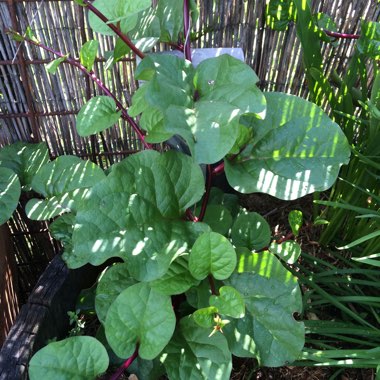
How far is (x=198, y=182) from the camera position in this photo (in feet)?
2.93

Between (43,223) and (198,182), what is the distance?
0.81 metres

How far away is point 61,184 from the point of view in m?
1.17

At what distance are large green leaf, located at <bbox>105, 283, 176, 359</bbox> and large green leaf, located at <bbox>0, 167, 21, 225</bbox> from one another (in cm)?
45

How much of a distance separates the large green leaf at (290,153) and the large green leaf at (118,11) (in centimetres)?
31

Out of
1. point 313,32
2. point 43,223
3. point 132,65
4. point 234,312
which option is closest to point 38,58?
point 132,65

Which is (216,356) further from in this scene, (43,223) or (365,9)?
(365,9)

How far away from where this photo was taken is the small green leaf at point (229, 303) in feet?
2.66

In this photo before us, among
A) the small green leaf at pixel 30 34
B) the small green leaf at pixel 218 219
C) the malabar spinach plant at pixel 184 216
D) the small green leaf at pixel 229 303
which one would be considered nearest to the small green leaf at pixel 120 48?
the malabar spinach plant at pixel 184 216

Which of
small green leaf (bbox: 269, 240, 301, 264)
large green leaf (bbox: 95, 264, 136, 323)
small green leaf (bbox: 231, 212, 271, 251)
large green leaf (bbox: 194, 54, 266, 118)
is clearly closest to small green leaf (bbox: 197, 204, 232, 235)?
small green leaf (bbox: 231, 212, 271, 251)

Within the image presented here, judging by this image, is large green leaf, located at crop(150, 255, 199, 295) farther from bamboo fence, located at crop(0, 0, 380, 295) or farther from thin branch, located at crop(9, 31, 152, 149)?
bamboo fence, located at crop(0, 0, 380, 295)

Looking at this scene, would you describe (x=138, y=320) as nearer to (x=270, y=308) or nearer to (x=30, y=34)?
(x=270, y=308)

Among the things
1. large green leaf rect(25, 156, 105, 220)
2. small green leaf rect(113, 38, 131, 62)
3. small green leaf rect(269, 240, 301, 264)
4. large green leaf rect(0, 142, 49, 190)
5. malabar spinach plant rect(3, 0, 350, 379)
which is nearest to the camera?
malabar spinach plant rect(3, 0, 350, 379)

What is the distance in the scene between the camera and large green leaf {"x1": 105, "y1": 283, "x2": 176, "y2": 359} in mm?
852

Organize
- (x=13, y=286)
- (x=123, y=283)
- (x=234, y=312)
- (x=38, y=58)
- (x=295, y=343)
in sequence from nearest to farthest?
(x=234, y=312) → (x=295, y=343) → (x=123, y=283) → (x=38, y=58) → (x=13, y=286)
